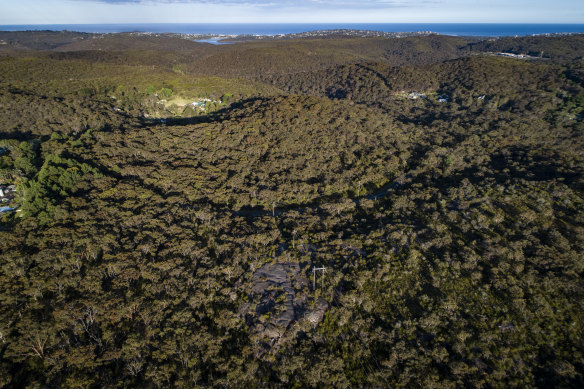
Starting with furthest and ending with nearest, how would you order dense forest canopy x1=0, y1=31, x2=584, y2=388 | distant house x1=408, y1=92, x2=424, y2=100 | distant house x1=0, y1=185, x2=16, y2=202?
distant house x1=408, y1=92, x2=424, y2=100 < distant house x1=0, y1=185, x2=16, y2=202 < dense forest canopy x1=0, y1=31, x2=584, y2=388

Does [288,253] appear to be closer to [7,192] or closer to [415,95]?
[7,192]

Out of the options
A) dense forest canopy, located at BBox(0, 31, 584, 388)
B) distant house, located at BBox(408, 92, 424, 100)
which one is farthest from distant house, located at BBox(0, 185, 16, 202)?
distant house, located at BBox(408, 92, 424, 100)

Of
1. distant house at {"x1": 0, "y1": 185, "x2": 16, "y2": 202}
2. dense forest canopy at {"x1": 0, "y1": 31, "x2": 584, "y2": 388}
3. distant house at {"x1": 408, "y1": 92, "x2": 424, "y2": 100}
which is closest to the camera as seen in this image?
dense forest canopy at {"x1": 0, "y1": 31, "x2": 584, "y2": 388}

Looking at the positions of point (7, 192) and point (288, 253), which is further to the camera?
point (7, 192)

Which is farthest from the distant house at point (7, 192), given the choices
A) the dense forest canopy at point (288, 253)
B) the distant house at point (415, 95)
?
the distant house at point (415, 95)

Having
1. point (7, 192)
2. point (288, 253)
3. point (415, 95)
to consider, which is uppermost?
point (415, 95)

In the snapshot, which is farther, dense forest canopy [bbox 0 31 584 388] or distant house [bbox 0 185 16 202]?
distant house [bbox 0 185 16 202]

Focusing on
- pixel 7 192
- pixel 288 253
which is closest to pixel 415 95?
pixel 288 253

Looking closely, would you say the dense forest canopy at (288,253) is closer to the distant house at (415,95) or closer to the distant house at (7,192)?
the distant house at (7,192)

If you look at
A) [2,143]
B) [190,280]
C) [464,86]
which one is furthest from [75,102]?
[464,86]

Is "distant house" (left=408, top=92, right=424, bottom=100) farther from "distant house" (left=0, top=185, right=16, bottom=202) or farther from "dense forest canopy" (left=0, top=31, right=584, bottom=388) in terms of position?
"distant house" (left=0, top=185, right=16, bottom=202)
